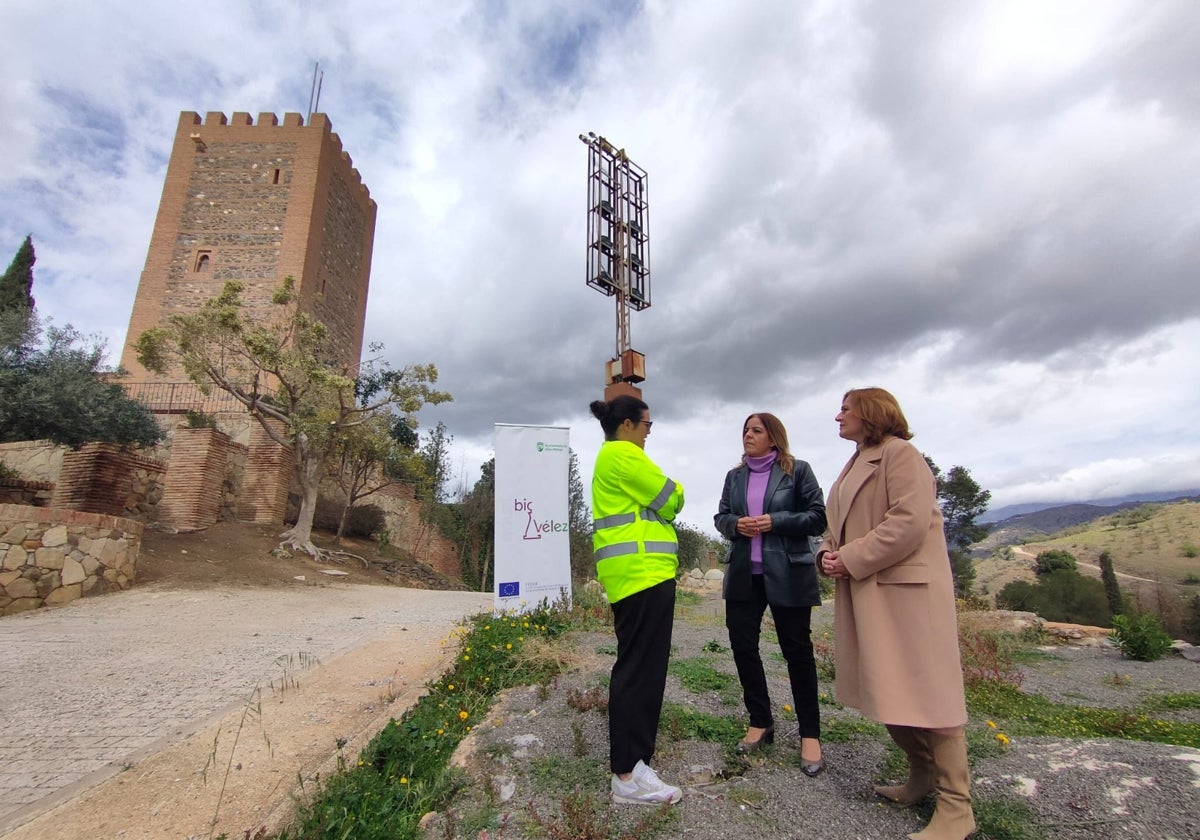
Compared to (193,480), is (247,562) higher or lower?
lower

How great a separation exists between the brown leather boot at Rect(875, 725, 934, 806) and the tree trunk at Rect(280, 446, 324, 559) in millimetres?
13870

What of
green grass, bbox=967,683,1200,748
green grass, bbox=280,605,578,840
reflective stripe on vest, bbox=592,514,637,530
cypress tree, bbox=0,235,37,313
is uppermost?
cypress tree, bbox=0,235,37,313

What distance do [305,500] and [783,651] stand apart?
44.7 feet

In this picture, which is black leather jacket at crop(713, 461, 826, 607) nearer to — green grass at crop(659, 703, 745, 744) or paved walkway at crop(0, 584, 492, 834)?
green grass at crop(659, 703, 745, 744)

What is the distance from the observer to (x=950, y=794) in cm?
194

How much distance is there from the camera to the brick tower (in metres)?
22.8

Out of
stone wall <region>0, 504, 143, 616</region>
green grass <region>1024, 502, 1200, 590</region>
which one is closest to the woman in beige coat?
stone wall <region>0, 504, 143, 616</region>

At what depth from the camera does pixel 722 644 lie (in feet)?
19.0

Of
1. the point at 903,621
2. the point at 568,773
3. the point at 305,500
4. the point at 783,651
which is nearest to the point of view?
the point at 903,621

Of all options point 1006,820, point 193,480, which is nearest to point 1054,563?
point 1006,820

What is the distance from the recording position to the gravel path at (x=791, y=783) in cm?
200

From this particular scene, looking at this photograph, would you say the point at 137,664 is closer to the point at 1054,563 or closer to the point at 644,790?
the point at 644,790

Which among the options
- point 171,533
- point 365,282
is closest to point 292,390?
point 171,533

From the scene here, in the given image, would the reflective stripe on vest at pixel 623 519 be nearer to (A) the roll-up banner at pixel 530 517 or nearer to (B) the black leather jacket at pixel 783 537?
(B) the black leather jacket at pixel 783 537
